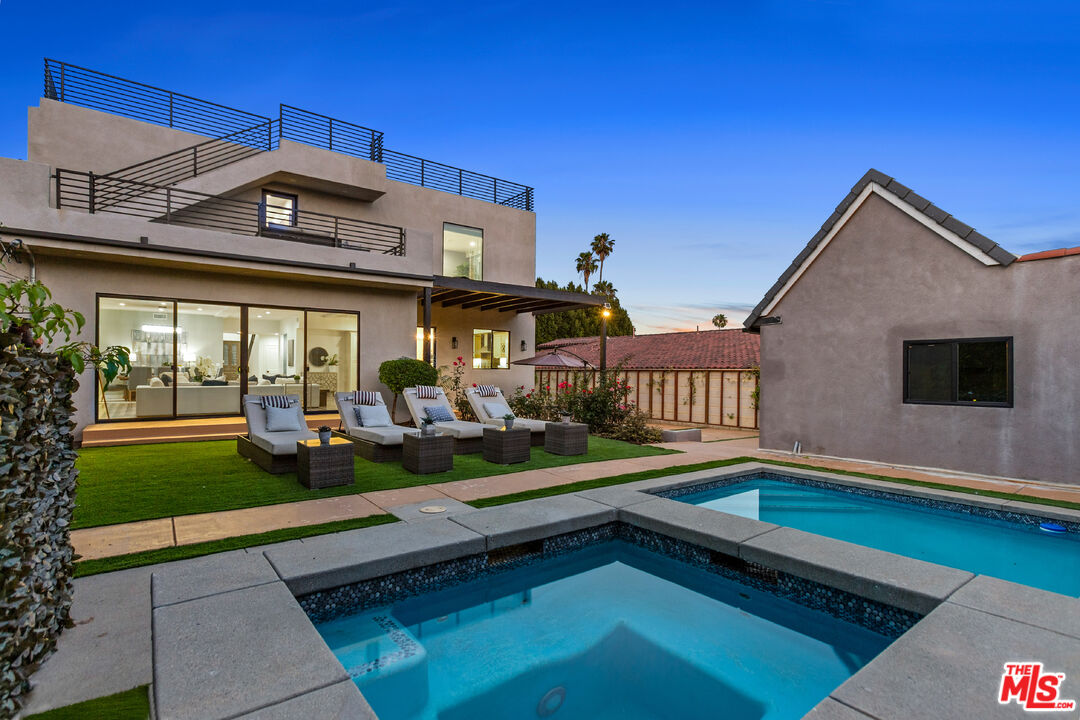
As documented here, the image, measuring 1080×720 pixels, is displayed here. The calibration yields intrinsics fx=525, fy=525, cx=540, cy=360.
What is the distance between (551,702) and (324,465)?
4.15m

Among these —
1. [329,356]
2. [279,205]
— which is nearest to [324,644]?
[329,356]

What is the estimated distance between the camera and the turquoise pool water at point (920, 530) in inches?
185

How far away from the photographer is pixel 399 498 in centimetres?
589

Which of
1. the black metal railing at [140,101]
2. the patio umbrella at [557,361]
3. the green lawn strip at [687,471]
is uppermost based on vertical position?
the black metal railing at [140,101]

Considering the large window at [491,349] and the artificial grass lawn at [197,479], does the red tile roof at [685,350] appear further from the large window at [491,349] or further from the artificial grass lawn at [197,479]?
the artificial grass lawn at [197,479]

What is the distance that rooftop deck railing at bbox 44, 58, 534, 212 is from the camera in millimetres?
10891

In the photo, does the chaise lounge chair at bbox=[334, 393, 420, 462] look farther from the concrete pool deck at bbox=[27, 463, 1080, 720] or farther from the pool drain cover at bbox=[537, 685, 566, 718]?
the pool drain cover at bbox=[537, 685, 566, 718]

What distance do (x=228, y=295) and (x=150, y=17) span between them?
928 cm

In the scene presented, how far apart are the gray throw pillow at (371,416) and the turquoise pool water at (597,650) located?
4.99 meters

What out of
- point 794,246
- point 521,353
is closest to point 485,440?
point 521,353

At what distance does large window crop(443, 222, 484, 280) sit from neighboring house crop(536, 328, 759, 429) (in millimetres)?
3817

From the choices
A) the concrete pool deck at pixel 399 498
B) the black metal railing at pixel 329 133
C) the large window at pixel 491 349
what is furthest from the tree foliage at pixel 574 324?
the concrete pool deck at pixel 399 498

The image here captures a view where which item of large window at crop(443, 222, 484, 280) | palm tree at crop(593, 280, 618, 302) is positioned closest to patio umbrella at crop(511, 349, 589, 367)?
large window at crop(443, 222, 484, 280)

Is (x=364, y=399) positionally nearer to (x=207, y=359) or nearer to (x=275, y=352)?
(x=275, y=352)
